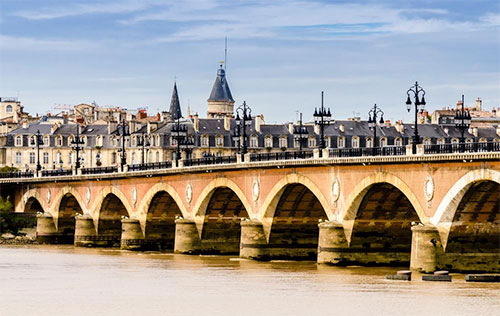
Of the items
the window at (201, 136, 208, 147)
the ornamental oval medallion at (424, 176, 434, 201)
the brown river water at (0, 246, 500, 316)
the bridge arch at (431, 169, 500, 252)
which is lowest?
the brown river water at (0, 246, 500, 316)

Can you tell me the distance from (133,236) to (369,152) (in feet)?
88.8

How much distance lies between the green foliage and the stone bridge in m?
3.40

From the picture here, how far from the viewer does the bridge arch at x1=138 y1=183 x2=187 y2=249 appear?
3371 inches

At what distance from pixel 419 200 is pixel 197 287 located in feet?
35.4

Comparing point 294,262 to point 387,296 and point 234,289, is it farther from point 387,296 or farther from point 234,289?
point 387,296

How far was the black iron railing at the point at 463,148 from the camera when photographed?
177 feet

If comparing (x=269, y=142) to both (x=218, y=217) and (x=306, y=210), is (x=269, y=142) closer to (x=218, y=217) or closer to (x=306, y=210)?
(x=218, y=217)

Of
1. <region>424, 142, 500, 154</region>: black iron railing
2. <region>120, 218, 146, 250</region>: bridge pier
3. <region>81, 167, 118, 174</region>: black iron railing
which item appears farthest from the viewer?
<region>81, 167, 118, 174</region>: black iron railing

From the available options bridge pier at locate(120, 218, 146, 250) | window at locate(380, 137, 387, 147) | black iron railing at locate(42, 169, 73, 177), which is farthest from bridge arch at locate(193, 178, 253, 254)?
window at locate(380, 137, 387, 147)

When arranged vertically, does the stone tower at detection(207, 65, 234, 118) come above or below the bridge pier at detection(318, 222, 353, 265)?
above

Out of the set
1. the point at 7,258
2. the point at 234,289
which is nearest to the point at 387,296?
the point at 234,289

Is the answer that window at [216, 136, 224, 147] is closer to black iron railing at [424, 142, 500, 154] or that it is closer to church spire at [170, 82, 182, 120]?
church spire at [170, 82, 182, 120]

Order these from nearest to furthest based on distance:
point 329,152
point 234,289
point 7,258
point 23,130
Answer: point 234,289 < point 329,152 < point 7,258 < point 23,130

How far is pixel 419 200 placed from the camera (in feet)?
190
